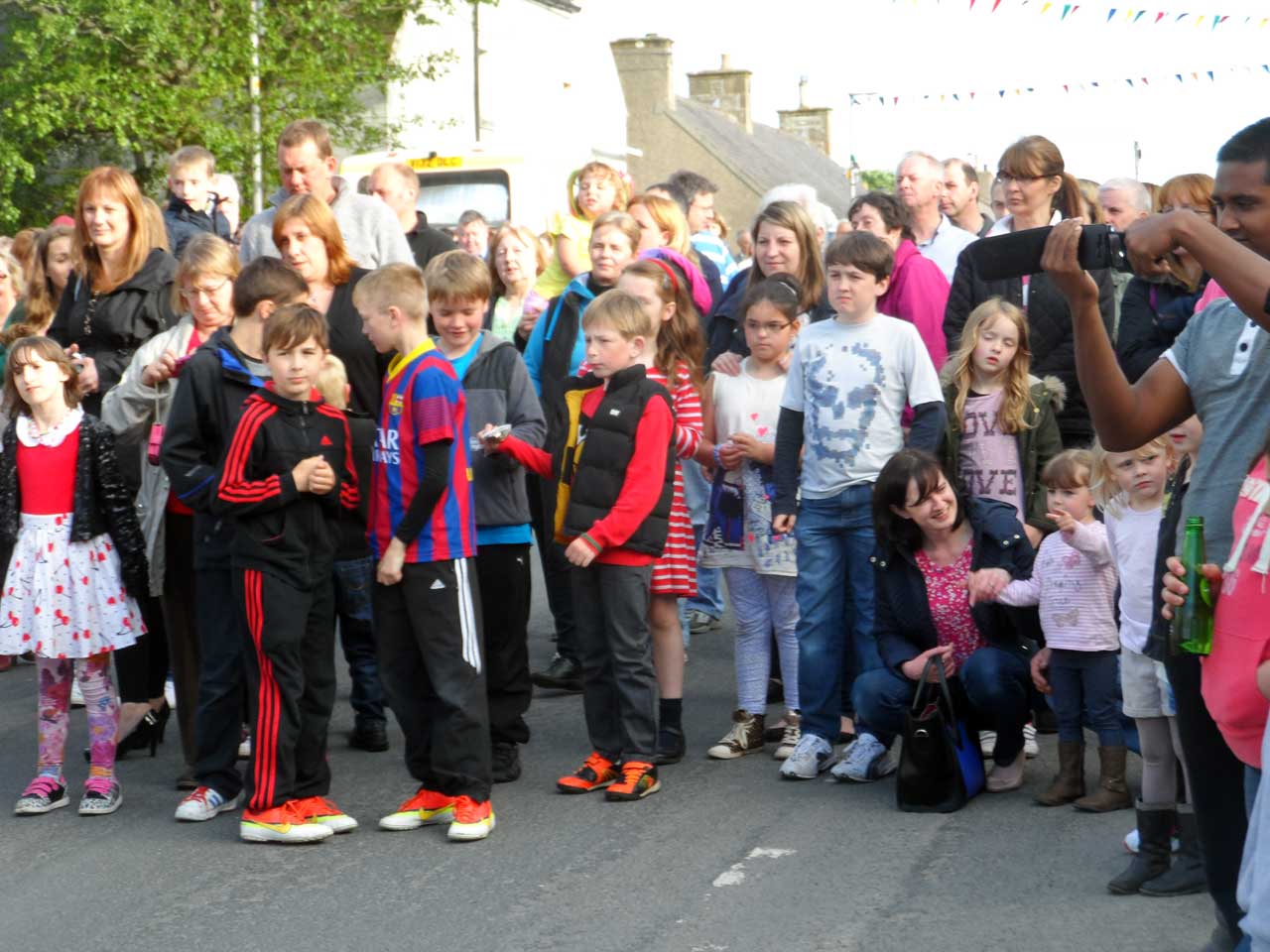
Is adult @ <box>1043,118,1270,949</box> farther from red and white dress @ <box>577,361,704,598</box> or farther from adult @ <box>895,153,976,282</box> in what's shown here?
adult @ <box>895,153,976,282</box>

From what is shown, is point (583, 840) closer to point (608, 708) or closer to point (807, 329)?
point (608, 708)

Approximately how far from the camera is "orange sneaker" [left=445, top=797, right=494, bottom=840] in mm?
6160

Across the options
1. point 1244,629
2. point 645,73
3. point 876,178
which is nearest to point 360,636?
point 1244,629

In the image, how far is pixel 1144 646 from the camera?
17.3 feet

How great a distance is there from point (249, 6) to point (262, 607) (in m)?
23.1

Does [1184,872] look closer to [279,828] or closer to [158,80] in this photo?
[279,828]

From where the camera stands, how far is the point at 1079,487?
259 inches

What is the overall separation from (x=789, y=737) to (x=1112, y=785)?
1428 millimetres

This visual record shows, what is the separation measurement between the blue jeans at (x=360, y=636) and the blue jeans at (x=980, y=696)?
2092 mm

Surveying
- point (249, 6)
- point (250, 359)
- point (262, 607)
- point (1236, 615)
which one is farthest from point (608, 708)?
point (249, 6)

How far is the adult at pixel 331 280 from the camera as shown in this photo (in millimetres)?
7340

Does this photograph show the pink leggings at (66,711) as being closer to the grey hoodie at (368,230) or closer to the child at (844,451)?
the grey hoodie at (368,230)

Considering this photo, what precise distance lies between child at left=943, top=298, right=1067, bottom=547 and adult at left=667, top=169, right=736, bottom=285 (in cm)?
461

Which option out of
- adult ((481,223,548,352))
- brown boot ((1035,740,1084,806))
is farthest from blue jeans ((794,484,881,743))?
adult ((481,223,548,352))
